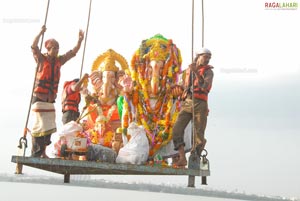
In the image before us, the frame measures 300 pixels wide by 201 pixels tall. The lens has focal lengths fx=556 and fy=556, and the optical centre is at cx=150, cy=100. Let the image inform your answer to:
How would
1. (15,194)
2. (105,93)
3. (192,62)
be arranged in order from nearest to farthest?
(192,62) → (15,194) → (105,93)

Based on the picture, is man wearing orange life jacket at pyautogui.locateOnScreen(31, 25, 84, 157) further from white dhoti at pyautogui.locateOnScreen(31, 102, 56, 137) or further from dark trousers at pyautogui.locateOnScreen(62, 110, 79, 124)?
dark trousers at pyautogui.locateOnScreen(62, 110, 79, 124)

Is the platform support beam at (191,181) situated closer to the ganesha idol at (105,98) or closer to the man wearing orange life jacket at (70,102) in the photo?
the ganesha idol at (105,98)

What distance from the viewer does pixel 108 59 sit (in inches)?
340

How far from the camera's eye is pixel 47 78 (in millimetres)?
7281

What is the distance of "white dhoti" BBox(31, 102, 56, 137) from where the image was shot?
725cm

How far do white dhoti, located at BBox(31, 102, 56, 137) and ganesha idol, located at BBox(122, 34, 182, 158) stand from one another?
40.2 inches

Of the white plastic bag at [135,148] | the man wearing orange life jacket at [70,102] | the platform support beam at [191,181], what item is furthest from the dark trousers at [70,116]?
the platform support beam at [191,181]

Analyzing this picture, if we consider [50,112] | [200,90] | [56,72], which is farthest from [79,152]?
[200,90]

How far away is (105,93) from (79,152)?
153 cm

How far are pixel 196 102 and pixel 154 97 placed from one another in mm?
800

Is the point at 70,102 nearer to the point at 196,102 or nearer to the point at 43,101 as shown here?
the point at 43,101

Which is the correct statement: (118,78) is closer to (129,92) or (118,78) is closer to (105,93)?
(105,93)

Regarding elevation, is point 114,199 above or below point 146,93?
below

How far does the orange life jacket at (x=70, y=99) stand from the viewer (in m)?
8.67
